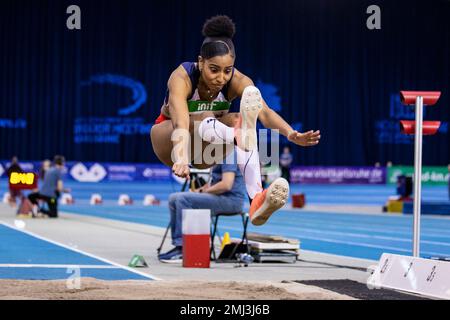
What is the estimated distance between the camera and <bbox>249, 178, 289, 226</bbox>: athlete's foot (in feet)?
15.6

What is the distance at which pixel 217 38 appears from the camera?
16.4ft

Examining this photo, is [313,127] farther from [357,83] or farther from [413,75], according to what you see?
[413,75]

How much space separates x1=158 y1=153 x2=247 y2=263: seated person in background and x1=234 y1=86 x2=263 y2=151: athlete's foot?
3327 mm

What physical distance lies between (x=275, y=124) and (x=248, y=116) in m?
0.47

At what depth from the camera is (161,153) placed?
16.8 feet

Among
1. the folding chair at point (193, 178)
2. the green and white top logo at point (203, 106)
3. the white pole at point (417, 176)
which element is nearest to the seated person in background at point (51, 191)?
the folding chair at point (193, 178)

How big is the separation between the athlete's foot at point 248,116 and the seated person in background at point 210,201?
3.33 meters

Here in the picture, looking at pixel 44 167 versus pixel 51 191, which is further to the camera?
pixel 44 167

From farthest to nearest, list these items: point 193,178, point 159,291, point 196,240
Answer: point 193,178
point 196,240
point 159,291

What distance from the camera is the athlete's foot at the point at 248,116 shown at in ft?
15.4

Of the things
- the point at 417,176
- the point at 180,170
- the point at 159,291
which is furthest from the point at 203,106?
the point at 417,176

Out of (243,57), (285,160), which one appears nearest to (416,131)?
(285,160)

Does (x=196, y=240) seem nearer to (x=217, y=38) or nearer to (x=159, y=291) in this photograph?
(x=159, y=291)

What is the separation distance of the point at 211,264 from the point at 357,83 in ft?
68.5
